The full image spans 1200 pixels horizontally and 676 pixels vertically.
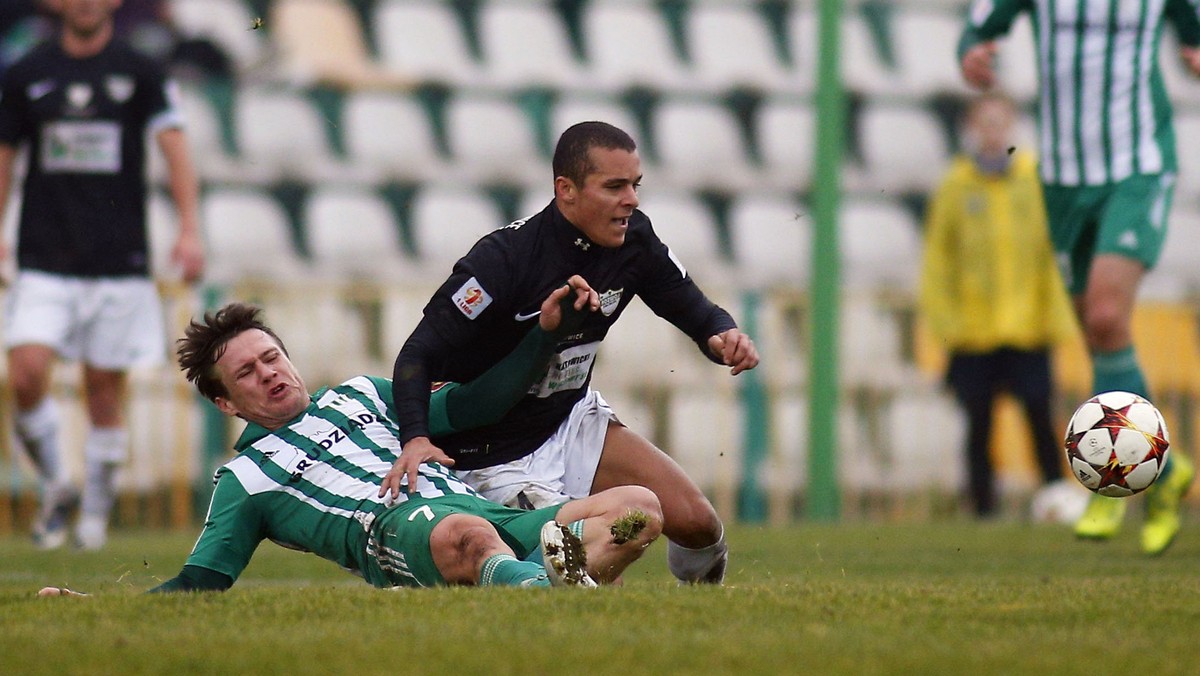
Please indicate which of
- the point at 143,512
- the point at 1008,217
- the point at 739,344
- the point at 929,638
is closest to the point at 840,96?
the point at 1008,217

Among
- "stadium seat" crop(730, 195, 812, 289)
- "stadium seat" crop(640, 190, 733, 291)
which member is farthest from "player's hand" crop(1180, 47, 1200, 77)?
"stadium seat" crop(730, 195, 812, 289)

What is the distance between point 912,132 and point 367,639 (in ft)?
37.4

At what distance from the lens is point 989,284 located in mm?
9547

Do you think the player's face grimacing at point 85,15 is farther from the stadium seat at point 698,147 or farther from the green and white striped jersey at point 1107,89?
the stadium seat at point 698,147

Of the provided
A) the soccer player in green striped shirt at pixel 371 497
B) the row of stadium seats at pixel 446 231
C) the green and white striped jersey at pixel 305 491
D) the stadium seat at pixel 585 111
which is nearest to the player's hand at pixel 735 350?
the soccer player in green striped shirt at pixel 371 497

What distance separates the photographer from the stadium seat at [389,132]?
12.4 m

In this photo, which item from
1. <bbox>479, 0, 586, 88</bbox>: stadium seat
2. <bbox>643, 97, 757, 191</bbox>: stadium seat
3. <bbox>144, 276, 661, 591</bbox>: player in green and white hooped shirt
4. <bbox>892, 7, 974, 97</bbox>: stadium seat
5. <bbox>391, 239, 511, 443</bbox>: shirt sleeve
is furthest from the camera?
<bbox>892, 7, 974, 97</bbox>: stadium seat

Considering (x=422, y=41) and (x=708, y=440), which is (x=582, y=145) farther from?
(x=422, y=41)

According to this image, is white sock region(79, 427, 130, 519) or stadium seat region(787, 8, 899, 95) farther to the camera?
stadium seat region(787, 8, 899, 95)

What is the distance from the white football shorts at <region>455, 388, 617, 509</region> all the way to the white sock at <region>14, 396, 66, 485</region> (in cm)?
329

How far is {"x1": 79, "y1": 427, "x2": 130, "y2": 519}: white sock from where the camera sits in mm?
7410

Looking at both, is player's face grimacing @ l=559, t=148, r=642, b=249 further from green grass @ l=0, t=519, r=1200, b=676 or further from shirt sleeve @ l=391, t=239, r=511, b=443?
A: green grass @ l=0, t=519, r=1200, b=676

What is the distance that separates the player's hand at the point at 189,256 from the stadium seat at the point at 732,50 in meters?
7.13

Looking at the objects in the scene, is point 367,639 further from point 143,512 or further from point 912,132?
point 912,132
